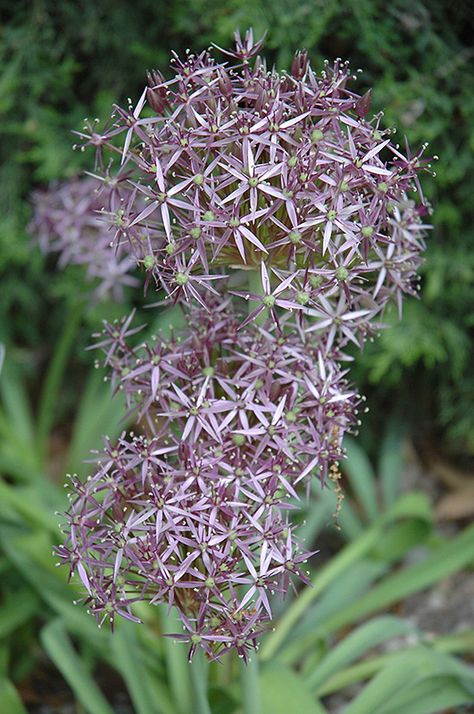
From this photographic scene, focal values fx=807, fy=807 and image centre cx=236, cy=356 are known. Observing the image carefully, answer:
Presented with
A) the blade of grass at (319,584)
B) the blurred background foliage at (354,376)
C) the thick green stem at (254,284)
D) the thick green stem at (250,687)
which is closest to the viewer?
the thick green stem at (254,284)

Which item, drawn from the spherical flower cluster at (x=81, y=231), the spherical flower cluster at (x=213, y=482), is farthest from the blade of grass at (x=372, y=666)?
the spherical flower cluster at (x=81, y=231)

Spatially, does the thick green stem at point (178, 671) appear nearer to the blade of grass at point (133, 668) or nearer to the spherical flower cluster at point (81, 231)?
the blade of grass at point (133, 668)

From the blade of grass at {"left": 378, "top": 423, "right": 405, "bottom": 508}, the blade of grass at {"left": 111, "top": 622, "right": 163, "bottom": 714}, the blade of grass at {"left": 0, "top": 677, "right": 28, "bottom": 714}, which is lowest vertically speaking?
the blade of grass at {"left": 378, "top": 423, "right": 405, "bottom": 508}

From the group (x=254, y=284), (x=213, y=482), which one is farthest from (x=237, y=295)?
(x=213, y=482)

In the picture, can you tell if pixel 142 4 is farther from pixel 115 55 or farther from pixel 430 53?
pixel 430 53

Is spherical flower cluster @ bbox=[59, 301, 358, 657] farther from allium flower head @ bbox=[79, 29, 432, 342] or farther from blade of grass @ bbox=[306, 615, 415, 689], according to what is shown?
blade of grass @ bbox=[306, 615, 415, 689]

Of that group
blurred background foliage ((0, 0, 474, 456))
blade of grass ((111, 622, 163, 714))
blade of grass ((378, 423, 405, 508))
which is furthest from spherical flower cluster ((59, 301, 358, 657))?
blade of grass ((378, 423, 405, 508))
